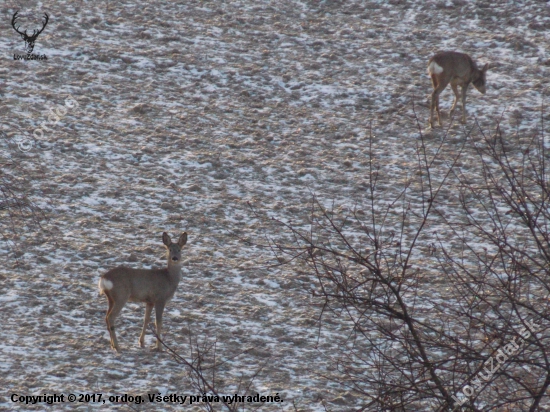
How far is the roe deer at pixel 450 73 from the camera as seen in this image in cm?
1467

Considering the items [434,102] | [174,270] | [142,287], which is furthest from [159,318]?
[434,102]

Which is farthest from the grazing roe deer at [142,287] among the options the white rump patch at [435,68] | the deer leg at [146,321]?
the white rump patch at [435,68]

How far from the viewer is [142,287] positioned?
834 centimetres

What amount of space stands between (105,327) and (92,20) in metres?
11.2

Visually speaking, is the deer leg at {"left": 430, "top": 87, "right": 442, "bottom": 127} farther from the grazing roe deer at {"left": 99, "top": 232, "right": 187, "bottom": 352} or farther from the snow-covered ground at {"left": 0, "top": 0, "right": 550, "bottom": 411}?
the grazing roe deer at {"left": 99, "top": 232, "right": 187, "bottom": 352}

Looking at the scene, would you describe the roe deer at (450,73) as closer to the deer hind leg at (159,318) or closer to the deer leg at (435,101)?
the deer leg at (435,101)

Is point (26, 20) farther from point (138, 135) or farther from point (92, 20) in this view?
point (138, 135)

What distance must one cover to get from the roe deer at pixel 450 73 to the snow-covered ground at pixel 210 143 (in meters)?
0.57

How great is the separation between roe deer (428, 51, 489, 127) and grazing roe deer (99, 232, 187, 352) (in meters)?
7.36

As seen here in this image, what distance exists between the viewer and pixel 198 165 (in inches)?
526

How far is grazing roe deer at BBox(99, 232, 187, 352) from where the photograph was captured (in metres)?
8.04

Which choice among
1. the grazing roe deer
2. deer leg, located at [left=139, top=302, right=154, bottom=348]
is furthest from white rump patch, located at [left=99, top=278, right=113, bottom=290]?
deer leg, located at [left=139, top=302, right=154, bottom=348]

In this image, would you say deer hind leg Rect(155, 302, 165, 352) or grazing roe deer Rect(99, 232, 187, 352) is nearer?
grazing roe deer Rect(99, 232, 187, 352)

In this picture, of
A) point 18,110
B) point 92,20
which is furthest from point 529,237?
point 92,20
